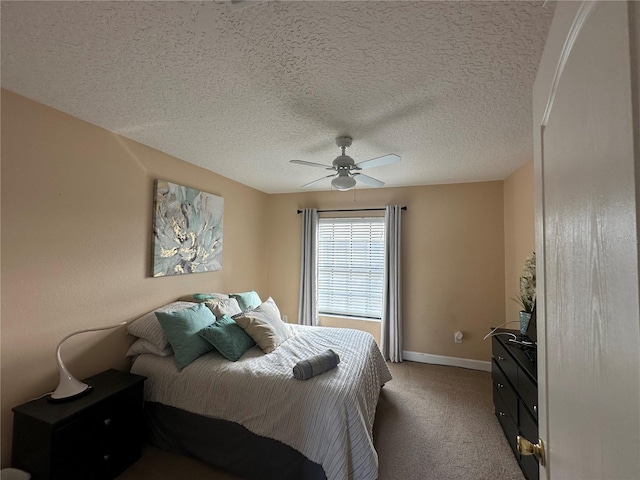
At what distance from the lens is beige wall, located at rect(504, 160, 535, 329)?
9.29 ft

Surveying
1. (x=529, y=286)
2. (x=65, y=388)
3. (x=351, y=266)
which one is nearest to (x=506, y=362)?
(x=529, y=286)

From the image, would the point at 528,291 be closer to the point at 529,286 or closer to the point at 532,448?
the point at 529,286

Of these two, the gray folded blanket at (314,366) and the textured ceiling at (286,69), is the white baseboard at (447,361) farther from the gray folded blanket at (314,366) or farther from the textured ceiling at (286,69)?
the textured ceiling at (286,69)

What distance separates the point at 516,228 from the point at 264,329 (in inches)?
121

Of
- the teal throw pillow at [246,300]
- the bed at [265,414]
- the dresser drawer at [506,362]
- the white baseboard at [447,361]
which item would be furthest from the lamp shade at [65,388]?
the white baseboard at [447,361]

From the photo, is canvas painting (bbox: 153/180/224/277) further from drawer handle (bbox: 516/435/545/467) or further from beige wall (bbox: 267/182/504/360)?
drawer handle (bbox: 516/435/545/467)

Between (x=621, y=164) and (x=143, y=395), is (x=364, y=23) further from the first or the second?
(x=143, y=395)

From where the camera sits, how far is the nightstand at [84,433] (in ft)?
5.17

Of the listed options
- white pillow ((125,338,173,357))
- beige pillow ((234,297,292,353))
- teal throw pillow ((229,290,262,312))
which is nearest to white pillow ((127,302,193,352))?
white pillow ((125,338,173,357))

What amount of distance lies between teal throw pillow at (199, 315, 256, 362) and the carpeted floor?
79 centimetres

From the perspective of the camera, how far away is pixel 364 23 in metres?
1.17

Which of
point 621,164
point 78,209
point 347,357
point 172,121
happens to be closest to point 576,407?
point 621,164

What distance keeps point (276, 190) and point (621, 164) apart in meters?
4.24

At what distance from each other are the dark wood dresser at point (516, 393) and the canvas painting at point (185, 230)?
312 cm
